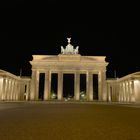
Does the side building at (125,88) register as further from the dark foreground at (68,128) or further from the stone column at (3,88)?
the dark foreground at (68,128)

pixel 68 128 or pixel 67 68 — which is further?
pixel 67 68

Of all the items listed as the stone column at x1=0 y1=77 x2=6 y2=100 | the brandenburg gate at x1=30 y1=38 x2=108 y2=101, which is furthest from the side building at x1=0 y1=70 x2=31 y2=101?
the brandenburg gate at x1=30 y1=38 x2=108 y2=101

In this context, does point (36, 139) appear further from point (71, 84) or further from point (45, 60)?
point (71, 84)

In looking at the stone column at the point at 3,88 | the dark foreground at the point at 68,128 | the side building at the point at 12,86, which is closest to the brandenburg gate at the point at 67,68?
→ the side building at the point at 12,86

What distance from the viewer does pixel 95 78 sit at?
10856cm

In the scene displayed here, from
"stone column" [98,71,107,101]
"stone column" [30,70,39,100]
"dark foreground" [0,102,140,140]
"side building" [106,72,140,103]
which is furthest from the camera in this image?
"stone column" [98,71,107,101]

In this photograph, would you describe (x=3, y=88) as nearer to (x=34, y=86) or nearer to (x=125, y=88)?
(x=34, y=86)

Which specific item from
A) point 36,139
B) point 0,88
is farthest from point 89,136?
point 0,88

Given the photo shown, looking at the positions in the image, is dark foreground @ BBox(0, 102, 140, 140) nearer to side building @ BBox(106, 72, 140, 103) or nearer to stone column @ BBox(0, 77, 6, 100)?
stone column @ BBox(0, 77, 6, 100)

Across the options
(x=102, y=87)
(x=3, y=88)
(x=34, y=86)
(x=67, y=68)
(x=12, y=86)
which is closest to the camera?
(x=3, y=88)

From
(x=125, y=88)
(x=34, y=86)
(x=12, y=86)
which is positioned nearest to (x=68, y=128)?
(x=125, y=88)

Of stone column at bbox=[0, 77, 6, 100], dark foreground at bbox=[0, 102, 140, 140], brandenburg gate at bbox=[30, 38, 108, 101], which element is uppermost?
brandenburg gate at bbox=[30, 38, 108, 101]

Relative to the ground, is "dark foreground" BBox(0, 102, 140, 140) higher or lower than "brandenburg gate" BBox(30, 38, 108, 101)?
lower

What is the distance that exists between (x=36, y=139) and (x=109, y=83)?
242ft
